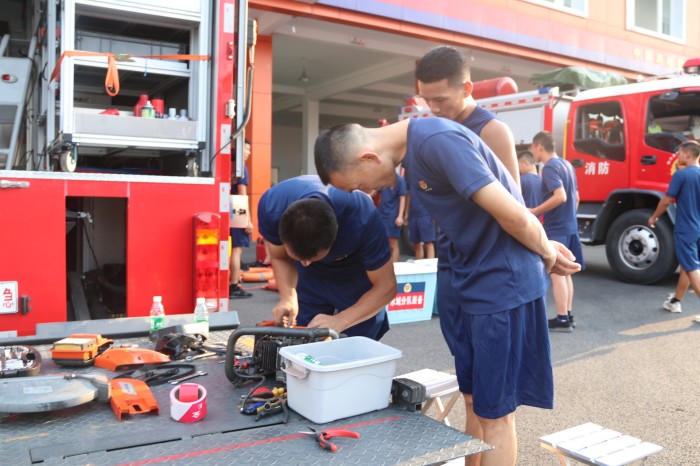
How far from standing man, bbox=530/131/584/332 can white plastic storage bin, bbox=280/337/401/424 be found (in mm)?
4398

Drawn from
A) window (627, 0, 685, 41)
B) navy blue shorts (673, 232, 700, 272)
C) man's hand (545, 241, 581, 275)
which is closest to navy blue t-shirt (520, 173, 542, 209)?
navy blue shorts (673, 232, 700, 272)

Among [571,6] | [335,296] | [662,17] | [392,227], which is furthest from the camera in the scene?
[662,17]

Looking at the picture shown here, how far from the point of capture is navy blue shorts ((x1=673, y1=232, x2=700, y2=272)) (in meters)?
6.55

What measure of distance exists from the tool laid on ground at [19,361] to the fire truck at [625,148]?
7745 mm

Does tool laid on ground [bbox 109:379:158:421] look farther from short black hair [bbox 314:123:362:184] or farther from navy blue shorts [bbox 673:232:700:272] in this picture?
navy blue shorts [bbox 673:232:700:272]

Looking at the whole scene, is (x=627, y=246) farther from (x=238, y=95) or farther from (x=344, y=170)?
(x=344, y=170)

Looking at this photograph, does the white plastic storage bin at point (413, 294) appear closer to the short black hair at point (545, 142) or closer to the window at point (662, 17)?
the short black hair at point (545, 142)

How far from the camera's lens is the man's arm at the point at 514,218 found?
6.48ft

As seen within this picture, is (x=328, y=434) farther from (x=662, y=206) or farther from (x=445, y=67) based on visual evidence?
(x=662, y=206)

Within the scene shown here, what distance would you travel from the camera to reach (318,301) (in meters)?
3.45

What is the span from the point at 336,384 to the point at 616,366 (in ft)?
12.5

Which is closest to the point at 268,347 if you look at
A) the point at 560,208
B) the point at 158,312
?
the point at 158,312

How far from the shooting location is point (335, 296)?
11.1 ft

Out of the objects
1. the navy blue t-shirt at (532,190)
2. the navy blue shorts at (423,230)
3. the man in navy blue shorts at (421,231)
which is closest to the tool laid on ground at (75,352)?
the navy blue t-shirt at (532,190)
